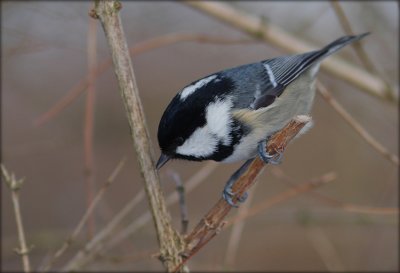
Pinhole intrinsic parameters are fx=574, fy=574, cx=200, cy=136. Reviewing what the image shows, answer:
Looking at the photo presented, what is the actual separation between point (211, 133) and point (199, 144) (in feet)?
0.14

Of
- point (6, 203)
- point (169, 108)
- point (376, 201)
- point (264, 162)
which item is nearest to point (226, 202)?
point (264, 162)

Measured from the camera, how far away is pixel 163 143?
1.44 meters

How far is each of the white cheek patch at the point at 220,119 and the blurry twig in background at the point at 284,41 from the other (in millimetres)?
921

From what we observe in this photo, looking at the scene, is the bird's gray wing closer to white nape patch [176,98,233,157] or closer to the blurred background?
white nape patch [176,98,233,157]

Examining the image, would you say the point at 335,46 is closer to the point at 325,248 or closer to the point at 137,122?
the point at 137,122

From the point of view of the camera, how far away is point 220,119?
1.51 m

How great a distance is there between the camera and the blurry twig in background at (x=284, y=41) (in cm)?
237

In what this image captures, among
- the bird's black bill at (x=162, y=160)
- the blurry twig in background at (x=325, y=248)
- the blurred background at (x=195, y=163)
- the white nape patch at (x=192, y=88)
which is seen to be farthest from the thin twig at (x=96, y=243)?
the blurry twig in background at (x=325, y=248)

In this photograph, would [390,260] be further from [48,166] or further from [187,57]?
[48,166]

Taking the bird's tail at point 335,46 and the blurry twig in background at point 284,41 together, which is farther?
the blurry twig in background at point 284,41

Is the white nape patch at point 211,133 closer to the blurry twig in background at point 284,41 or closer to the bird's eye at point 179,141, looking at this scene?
the bird's eye at point 179,141

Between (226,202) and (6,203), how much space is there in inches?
87.5

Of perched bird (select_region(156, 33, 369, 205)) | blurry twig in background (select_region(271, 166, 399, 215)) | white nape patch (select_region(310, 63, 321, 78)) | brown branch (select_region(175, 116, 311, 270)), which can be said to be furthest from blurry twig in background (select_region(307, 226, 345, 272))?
brown branch (select_region(175, 116, 311, 270))

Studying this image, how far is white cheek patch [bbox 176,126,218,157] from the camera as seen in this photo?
57.6 inches
